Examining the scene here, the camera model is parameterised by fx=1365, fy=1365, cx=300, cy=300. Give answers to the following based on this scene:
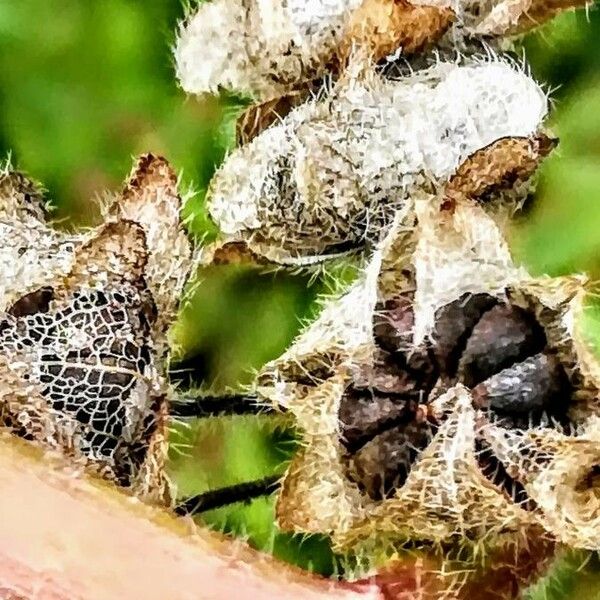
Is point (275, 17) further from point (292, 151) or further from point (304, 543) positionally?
point (304, 543)

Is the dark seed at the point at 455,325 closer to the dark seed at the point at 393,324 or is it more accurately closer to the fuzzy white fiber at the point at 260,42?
the dark seed at the point at 393,324

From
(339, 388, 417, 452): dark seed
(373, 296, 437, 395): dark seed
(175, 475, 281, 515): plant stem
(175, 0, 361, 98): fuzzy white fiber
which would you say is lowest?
(175, 475, 281, 515): plant stem

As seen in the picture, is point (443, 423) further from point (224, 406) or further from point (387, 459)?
point (224, 406)

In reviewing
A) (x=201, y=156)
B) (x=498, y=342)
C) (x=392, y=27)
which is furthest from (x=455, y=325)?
(x=201, y=156)

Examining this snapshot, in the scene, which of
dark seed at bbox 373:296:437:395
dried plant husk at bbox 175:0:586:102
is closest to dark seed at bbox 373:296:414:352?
dark seed at bbox 373:296:437:395

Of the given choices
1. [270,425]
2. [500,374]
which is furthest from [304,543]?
[500,374]

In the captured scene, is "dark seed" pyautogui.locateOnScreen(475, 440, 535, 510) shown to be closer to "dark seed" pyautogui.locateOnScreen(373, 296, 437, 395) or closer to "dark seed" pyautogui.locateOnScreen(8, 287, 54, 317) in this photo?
"dark seed" pyautogui.locateOnScreen(373, 296, 437, 395)

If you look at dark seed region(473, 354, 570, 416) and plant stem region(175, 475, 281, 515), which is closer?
dark seed region(473, 354, 570, 416)
